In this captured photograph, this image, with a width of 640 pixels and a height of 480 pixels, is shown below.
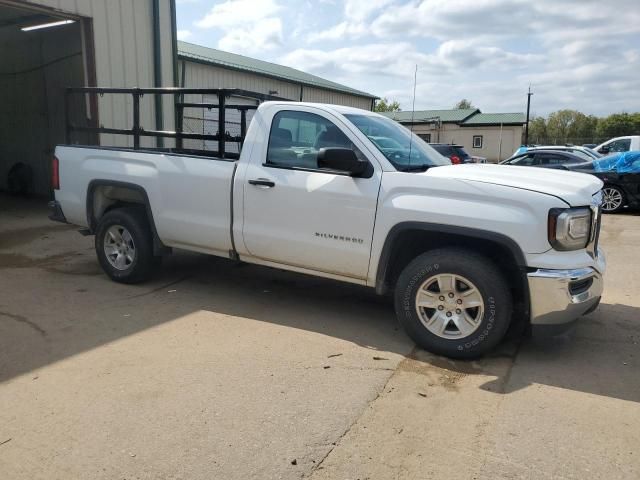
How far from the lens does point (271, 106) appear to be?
5.10 m

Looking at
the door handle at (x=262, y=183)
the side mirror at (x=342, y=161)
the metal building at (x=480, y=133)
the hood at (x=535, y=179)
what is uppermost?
the metal building at (x=480, y=133)

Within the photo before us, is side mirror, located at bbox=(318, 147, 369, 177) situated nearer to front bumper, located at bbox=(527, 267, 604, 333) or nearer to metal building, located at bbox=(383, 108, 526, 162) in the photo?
front bumper, located at bbox=(527, 267, 604, 333)

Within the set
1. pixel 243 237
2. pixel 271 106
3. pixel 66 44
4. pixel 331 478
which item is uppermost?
pixel 66 44

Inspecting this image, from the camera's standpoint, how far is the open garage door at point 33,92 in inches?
466

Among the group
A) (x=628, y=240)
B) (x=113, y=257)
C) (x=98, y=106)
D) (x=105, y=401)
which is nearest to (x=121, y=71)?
(x=98, y=106)

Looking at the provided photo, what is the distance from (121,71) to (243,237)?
6684 mm

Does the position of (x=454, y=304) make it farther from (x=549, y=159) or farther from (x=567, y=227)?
(x=549, y=159)

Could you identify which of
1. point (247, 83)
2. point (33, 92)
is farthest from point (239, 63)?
point (33, 92)

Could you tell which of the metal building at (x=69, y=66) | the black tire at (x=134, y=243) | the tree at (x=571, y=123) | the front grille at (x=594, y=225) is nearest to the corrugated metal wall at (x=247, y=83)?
the metal building at (x=69, y=66)

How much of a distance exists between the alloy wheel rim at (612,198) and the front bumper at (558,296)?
11.0m

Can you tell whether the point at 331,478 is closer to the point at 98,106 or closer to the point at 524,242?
the point at 524,242

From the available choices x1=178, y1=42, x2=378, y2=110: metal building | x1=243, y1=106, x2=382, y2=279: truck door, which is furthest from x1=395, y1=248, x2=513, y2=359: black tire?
x1=178, y1=42, x2=378, y2=110: metal building

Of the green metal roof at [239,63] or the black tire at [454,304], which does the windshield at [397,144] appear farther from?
the green metal roof at [239,63]

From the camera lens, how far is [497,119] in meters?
47.4
